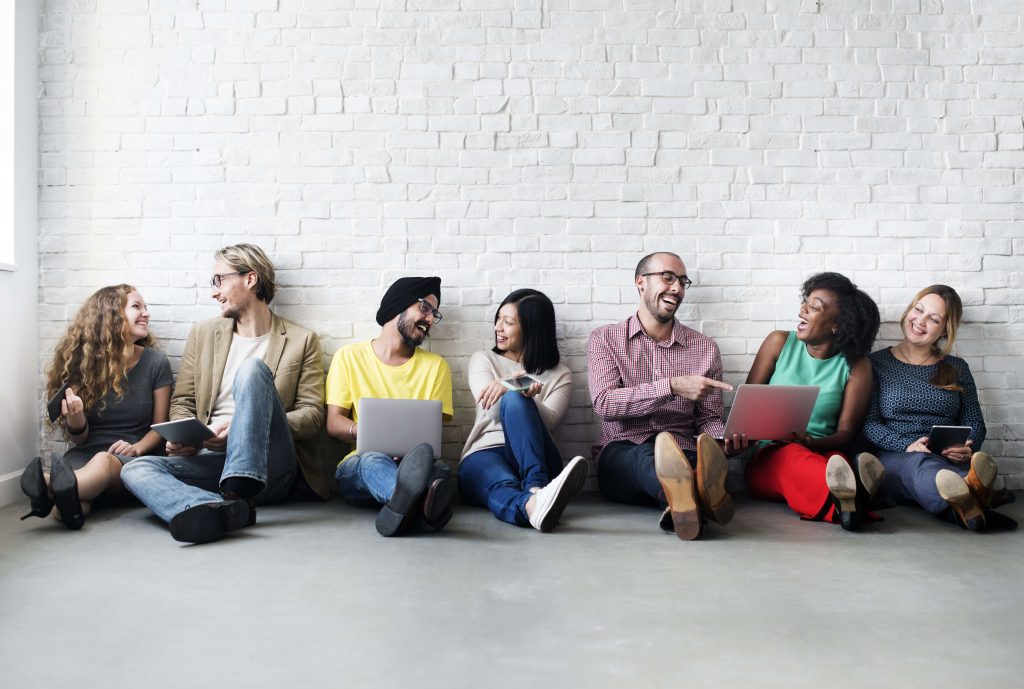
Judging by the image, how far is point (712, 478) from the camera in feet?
9.09

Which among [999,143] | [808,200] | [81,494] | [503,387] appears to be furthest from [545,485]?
[999,143]

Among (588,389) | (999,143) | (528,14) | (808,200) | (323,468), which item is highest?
(528,14)

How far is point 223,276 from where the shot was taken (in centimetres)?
363

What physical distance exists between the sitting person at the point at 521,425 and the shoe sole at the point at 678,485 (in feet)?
0.95

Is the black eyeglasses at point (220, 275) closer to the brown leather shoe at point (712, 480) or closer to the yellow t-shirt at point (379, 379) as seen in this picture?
the yellow t-shirt at point (379, 379)

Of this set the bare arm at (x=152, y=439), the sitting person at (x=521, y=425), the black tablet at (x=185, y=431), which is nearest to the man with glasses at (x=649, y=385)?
the sitting person at (x=521, y=425)

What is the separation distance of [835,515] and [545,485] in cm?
118

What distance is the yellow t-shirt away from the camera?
3.54 metres

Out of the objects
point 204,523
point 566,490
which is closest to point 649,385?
point 566,490

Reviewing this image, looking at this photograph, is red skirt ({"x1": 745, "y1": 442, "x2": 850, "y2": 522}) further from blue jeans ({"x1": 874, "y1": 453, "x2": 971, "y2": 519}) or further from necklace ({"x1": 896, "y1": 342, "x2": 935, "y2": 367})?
necklace ({"x1": 896, "y1": 342, "x2": 935, "y2": 367})

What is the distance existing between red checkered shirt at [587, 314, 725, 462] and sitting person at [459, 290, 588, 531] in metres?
0.21

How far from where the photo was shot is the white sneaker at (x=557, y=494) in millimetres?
2758

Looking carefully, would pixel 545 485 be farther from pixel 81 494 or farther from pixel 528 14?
pixel 528 14

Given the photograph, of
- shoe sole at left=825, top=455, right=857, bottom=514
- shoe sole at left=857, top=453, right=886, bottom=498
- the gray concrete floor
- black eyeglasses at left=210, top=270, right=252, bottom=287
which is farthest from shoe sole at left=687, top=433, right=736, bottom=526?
black eyeglasses at left=210, top=270, right=252, bottom=287
